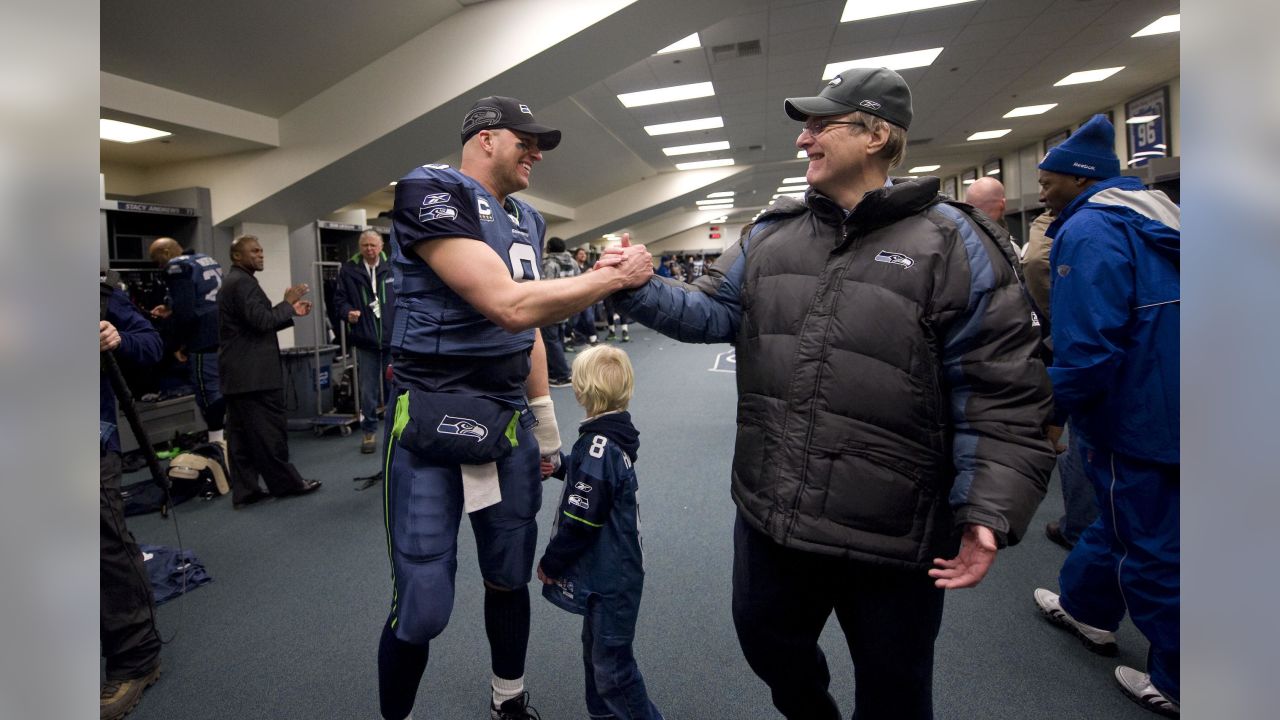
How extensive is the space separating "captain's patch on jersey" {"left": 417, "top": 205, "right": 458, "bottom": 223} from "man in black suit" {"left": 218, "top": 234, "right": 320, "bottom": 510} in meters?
3.31

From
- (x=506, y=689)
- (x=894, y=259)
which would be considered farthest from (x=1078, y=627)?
(x=506, y=689)

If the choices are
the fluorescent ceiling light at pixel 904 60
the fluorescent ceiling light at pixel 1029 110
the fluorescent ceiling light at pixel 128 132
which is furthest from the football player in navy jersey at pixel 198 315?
the fluorescent ceiling light at pixel 1029 110

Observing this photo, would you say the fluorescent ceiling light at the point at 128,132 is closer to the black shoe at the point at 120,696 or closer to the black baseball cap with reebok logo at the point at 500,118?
the black shoe at the point at 120,696

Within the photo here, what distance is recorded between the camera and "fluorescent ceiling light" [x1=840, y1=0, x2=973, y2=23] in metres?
6.59

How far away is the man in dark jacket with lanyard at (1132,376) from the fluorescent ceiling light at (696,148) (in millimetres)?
11544

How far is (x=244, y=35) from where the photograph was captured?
4.83 metres

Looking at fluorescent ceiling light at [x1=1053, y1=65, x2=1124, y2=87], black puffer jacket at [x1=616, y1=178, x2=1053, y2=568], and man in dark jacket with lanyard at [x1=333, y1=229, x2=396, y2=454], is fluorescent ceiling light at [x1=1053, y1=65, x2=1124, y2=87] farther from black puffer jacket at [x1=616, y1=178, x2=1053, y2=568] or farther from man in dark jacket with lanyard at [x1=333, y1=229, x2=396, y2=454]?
black puffer jacket at [x1=616, y1=178, x2=1053, y2=568]

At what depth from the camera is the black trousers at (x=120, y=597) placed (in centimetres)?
234

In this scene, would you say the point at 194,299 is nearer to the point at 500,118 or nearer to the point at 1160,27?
the point at 500,118

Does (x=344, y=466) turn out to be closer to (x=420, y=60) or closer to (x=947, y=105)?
(x=420, y=60)

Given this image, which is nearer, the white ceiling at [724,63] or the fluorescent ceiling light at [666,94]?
the white ceiling at [724,63]

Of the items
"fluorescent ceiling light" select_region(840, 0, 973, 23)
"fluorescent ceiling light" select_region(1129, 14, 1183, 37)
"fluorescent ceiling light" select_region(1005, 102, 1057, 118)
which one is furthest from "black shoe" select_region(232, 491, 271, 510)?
"fluorescent ceiling light" select_region(1005, 102, 1057, 118)

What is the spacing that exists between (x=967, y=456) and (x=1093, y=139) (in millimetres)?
1656
